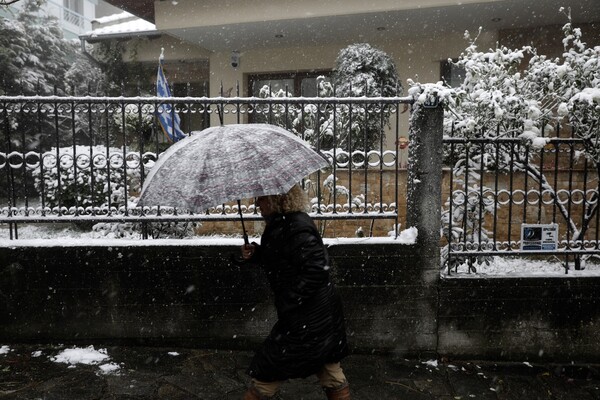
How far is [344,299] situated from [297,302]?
69.3 inches

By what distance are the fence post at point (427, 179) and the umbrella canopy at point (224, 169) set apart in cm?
175

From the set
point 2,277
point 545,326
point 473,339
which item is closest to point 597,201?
point 545,326

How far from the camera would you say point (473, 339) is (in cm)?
436

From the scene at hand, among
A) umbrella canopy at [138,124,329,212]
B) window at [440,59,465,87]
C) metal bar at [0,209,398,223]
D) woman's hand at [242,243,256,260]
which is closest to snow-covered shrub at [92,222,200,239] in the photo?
metal bar at [0,209,398,223]

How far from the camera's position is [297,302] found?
2.65 meters

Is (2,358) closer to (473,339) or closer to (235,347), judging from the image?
(235,347)

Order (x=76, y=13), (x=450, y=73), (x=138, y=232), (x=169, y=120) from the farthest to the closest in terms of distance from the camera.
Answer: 1. (x=76, y=13)
2. (x=450, y=73)
3. (x=138, y=232)
4. (x=169, y=120)

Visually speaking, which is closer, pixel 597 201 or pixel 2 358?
pixel 2 358

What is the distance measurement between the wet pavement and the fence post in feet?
2.99

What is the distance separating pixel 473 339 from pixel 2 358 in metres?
4.09

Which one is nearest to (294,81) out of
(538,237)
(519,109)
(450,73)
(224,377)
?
(450,73)

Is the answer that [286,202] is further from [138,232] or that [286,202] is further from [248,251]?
[138,232]

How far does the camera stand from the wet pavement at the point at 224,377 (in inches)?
146

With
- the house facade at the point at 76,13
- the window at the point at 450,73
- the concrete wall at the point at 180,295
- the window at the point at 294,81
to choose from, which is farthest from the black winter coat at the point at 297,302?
the house facade at the point at 76,13
